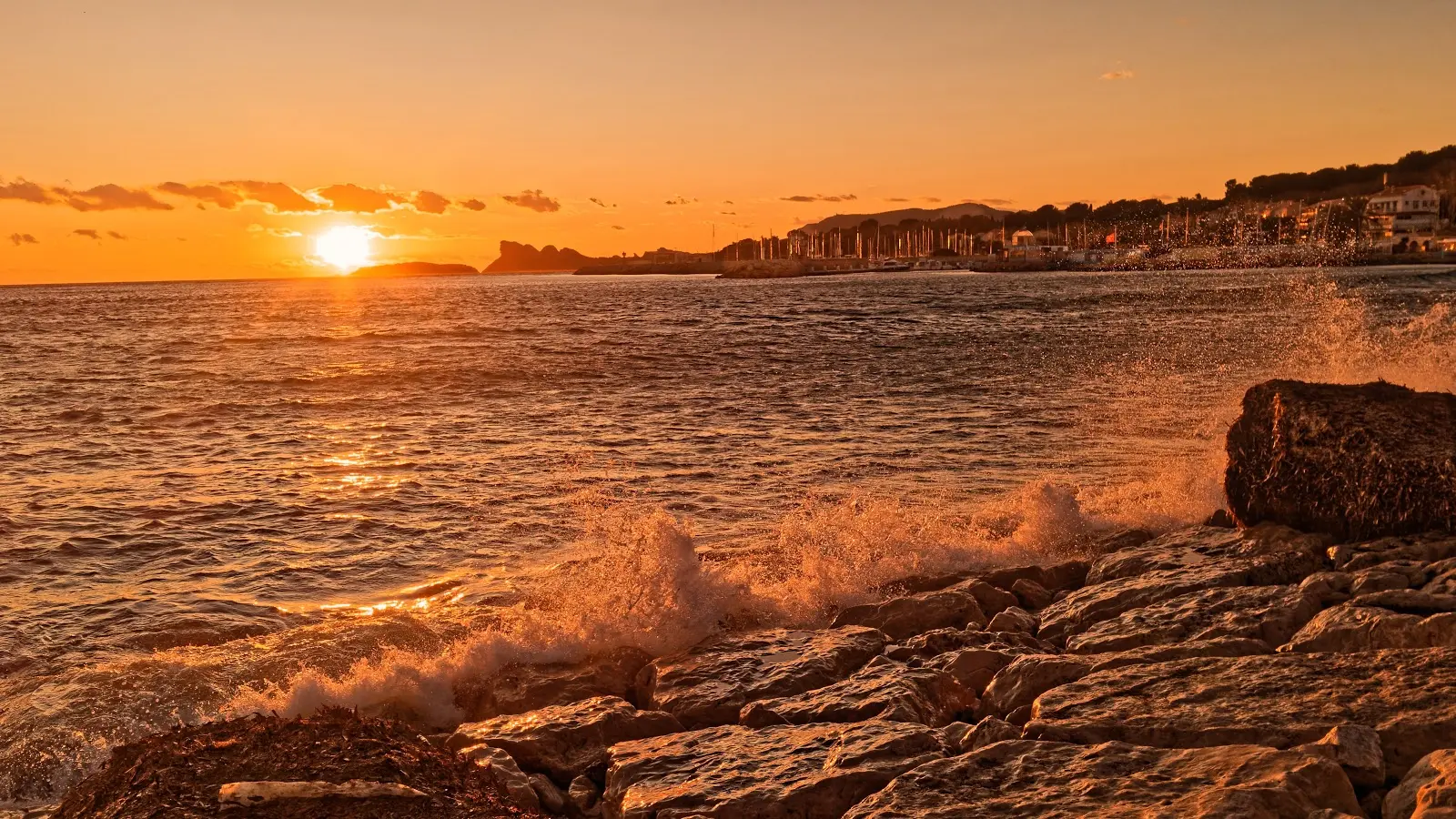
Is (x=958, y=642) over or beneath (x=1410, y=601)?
beneath

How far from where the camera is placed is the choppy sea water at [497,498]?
8680 millimetres

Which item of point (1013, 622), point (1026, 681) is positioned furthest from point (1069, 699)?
point (1013, 622)

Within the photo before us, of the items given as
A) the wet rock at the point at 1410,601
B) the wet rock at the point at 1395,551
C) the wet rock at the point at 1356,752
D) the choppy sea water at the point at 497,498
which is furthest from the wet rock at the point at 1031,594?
the wet rock at the point at 1356,752

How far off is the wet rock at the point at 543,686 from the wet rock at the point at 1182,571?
338 centimetres

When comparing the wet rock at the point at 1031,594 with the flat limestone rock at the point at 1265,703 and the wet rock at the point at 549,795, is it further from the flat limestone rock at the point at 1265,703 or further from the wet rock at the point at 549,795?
the wet rock at the point at 549,795

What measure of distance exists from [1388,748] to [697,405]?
66.9 ft

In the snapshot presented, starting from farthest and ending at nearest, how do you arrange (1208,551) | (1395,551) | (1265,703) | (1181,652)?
(1208,551) < (1395,551) < (1181,652) < (1265,703)

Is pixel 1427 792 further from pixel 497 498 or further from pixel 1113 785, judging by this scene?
pixel 497 498

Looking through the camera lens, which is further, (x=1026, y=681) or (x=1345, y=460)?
(x=1345, y=460)

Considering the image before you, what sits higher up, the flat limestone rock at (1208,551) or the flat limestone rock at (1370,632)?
the flat limestone rock at (1370,632)

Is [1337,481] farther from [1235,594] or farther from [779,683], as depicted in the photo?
[779,683]

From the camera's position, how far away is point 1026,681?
259 inches

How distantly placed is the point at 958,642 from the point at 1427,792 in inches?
145

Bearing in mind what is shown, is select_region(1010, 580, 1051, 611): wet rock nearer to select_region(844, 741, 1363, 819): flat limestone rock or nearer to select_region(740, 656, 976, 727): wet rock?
select_region(740, 656, 976, 727): wet rock
